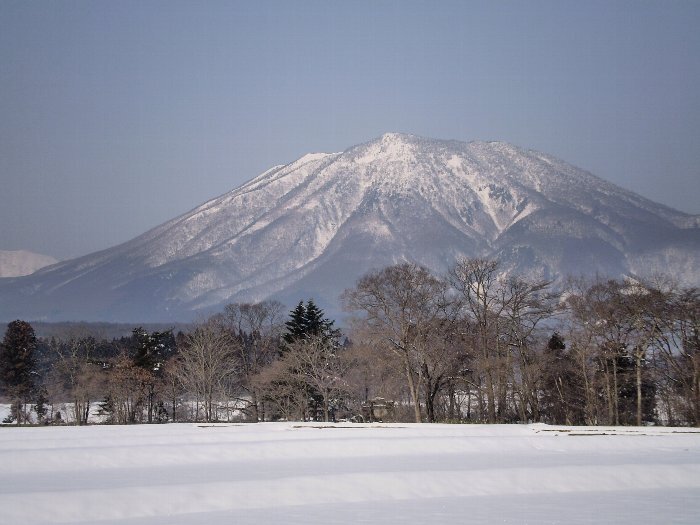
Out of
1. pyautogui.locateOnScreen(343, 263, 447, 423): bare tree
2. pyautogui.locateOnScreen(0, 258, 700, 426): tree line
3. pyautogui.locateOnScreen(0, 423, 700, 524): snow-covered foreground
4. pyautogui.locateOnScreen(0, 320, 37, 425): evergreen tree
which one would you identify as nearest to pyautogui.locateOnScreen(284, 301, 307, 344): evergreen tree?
pyautogui.locateOnScreen(0, 258, 700, 426): tree line

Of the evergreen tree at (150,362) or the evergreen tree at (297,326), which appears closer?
the evergreen tree at (297,326)

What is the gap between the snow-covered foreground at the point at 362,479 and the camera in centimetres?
1864

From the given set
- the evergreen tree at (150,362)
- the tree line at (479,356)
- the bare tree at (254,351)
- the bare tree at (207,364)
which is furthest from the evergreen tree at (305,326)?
the evergreen tree at (150,362)

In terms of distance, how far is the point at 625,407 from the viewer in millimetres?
55000

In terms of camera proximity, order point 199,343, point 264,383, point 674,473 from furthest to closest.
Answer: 1. point 199,343
2. point 264,383
3. point 674,473

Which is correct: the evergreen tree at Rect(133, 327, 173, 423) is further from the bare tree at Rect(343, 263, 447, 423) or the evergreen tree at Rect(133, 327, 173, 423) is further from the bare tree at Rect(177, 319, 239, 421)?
the bare tree at Rect(343, 263, 447, 423)

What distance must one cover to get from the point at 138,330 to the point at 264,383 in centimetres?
1805

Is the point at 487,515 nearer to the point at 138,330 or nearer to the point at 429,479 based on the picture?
the point at 429,479

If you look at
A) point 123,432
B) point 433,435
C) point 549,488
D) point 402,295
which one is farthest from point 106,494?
point 402,295

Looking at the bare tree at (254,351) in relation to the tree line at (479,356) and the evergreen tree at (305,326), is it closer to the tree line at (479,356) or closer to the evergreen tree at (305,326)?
the tree line at (479,356)

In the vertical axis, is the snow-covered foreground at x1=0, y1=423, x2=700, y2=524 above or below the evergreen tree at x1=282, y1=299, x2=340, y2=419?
below

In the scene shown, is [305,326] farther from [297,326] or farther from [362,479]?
[362,479]

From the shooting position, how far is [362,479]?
896 inches

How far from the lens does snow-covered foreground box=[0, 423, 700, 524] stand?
18.6 metres
